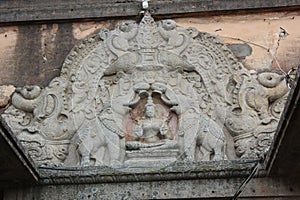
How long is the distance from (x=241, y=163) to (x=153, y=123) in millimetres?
1056

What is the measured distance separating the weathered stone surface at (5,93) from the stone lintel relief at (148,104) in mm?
194

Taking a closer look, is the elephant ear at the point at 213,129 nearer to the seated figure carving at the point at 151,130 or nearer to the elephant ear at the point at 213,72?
the elephant ear at the point at 213,72

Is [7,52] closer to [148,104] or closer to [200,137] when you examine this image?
[148,104]

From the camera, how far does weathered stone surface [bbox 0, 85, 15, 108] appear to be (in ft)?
22.4

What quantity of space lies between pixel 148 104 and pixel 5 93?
5.68 feet

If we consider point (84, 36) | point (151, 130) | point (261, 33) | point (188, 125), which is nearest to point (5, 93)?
point (84, 36)

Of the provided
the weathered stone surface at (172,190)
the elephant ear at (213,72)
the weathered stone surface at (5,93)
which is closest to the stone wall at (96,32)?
the weathered stone surface at (5,93)

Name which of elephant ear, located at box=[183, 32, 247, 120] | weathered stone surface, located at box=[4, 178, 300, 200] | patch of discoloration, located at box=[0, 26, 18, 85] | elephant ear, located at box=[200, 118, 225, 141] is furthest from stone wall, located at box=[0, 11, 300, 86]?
weathered stone surface, located at box=[4, 178, 300, 200]

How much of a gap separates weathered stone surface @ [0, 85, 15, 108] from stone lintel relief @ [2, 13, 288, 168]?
0.19m

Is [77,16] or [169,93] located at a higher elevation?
[77,16]

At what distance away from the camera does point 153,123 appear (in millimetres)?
6332

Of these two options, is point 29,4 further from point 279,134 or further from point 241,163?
point 279,134

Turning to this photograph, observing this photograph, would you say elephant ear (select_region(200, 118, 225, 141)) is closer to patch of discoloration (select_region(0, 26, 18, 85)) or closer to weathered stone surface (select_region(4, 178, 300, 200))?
weathered stone surface (select_region(4, 178, 300, 200))

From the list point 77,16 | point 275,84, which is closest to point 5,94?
point 77,16
